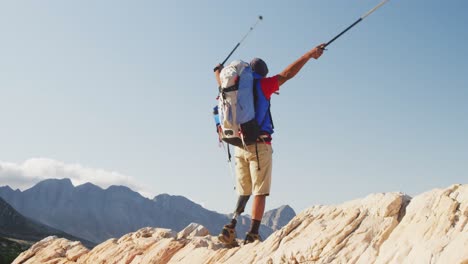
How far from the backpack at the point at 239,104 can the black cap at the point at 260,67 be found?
2.20 feet

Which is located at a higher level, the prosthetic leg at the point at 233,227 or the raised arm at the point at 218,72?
the raised arm at the point at 218,72

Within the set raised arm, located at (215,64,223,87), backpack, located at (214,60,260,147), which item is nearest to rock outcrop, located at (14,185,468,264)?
backpack, located at (214,60,260,147)

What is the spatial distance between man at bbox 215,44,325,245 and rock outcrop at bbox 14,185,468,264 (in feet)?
3.32

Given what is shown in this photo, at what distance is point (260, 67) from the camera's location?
12.1 meters

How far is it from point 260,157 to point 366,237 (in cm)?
376

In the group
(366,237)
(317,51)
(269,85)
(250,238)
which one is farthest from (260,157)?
(366,237)

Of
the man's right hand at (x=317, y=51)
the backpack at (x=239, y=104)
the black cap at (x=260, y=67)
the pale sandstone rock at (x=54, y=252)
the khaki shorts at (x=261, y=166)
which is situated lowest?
the pale sandstone rock at (x=54, y=252)

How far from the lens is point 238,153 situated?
1227cm

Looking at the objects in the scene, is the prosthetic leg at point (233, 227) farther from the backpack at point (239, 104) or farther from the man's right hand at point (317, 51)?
the man's right hand at point (317, 51)

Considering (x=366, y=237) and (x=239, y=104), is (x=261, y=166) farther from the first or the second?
(x=366, y=237)

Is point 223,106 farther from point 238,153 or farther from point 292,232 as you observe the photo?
point 292,232

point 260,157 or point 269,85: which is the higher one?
point 269,85

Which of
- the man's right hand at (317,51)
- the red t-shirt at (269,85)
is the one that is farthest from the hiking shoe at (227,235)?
the man's right hand at (317,51)

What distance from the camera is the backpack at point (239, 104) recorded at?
36.6 ft
